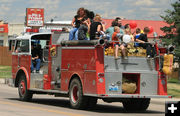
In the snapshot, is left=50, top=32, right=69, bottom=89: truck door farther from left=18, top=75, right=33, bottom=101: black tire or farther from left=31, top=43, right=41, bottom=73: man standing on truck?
left=18, top=75, right=33, bottom=101: black tire

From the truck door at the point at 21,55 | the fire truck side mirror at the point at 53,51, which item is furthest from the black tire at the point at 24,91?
the fire truck side mirror at the point at 53,51

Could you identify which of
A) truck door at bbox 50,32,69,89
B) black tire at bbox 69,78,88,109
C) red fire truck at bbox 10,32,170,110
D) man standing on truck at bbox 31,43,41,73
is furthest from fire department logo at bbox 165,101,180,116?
man standing on truck at bbox 31,43,41,73

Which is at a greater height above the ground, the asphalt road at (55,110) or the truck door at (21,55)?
the truck door at (21,55)

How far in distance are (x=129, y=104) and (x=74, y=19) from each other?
10.2ft

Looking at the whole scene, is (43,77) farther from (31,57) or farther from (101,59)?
(101,59)

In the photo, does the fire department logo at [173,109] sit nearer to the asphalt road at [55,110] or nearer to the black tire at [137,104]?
the asphalt road at [55,110]

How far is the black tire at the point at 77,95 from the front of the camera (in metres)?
13.3

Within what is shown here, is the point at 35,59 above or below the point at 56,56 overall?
below

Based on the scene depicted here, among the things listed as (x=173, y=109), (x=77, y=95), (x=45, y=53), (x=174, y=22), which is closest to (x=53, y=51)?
(x=45, y=53)

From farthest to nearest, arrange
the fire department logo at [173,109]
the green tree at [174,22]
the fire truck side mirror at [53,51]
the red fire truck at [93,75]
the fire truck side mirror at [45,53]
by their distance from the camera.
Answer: the green tree at [174,22], the fire truck side mirror at [45,53], the fire truck side mirror at [53,51], the red fire truck at [93,75], the fire department logo at [173,109]

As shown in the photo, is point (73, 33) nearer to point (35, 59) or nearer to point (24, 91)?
point (35, 59)

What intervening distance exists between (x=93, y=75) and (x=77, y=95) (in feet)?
3.19

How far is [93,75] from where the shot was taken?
12.9 metres

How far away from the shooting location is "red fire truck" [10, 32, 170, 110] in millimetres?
12914
